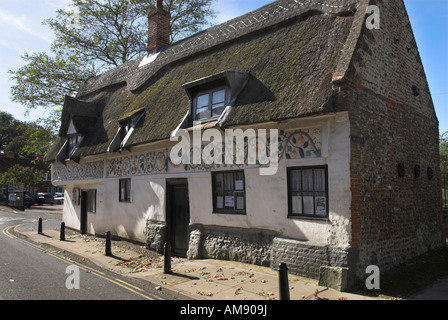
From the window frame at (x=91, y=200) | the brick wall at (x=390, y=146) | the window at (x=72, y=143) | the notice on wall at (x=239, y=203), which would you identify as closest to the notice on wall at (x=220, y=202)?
the notice on wall at (x=239, y=203)

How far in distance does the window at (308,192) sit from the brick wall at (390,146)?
0.65 metres

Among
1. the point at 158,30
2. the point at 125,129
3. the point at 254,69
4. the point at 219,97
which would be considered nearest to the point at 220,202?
the point at 219,97

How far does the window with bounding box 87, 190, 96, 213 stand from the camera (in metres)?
15.0

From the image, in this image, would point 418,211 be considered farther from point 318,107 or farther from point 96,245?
point 96,245

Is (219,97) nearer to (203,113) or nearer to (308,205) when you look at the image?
(203,113)

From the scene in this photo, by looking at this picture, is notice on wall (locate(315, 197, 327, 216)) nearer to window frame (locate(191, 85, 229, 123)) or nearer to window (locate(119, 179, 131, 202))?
window frame (locate(191, 85, 229, 123))

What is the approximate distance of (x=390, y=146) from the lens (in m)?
8.02

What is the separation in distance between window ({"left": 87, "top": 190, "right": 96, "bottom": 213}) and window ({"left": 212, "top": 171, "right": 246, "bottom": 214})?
26.5 feet

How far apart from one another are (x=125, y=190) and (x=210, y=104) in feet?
18.8

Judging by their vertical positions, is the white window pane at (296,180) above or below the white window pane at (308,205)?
above

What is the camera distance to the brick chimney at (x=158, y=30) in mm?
16266

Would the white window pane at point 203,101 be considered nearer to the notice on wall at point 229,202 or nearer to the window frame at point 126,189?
the notice on wall at point 229,202
